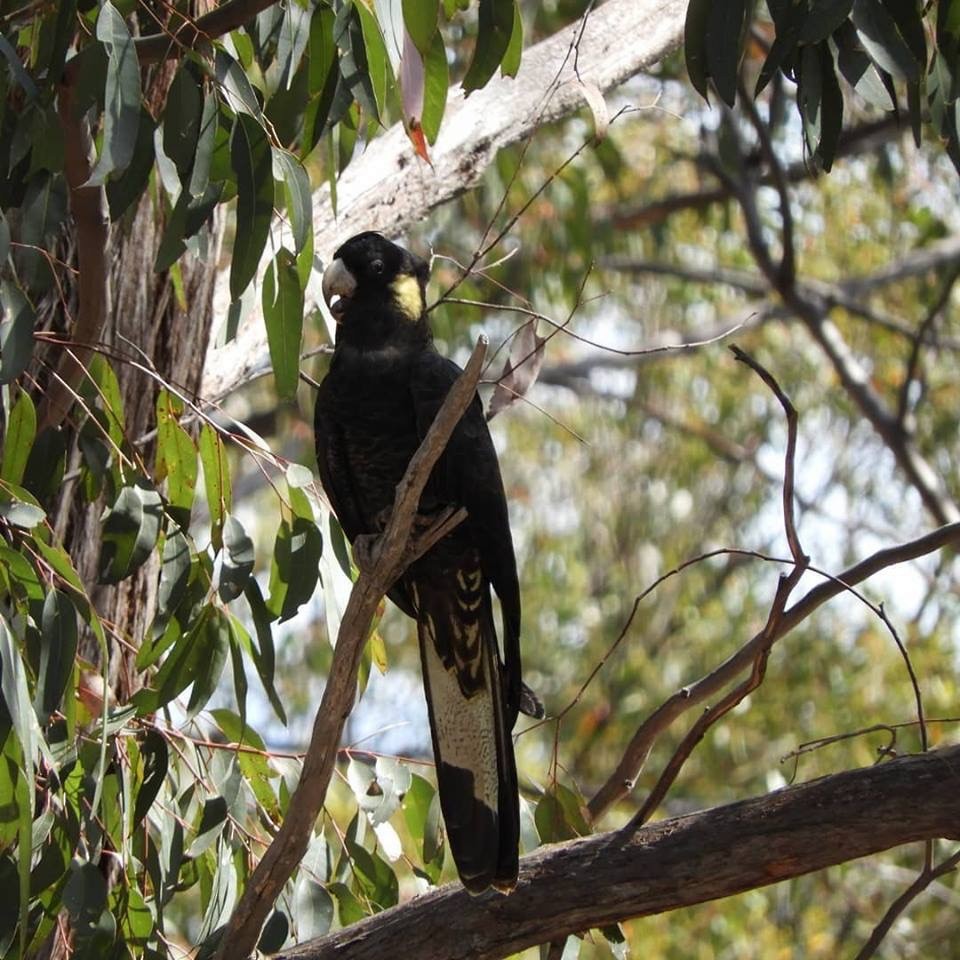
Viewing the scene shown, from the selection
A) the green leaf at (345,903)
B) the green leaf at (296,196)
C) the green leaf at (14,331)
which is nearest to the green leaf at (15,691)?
the green leaf at (14,331)

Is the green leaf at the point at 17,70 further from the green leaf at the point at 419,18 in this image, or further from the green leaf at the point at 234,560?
the green leaf at the point at 234,560

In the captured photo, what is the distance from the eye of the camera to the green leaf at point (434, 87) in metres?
2.14

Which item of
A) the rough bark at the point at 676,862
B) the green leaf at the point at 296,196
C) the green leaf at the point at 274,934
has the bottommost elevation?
the rough bark at the point at 676,862

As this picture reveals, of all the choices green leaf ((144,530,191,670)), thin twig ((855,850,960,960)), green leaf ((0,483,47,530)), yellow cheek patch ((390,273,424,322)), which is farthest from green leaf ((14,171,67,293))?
thin twig ((855,850,960,960))

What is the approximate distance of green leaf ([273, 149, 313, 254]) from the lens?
2.15 metres

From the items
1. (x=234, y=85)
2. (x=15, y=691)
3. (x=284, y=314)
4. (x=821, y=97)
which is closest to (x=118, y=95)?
(x=234, y=85)

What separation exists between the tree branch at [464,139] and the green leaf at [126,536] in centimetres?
86

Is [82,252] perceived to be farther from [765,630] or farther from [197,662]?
[765,630]

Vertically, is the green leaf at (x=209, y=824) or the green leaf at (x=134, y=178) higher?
the green leaf at (x=134, y=178)

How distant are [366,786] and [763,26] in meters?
4.70

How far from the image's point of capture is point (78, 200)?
2326 millimetres

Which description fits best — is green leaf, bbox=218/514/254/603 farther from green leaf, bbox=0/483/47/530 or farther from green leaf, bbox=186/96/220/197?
green leaf, bbox=186/96/220/197

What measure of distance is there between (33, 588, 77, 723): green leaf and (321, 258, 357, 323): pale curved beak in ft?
3.59

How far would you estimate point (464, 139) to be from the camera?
3426 millimetres
